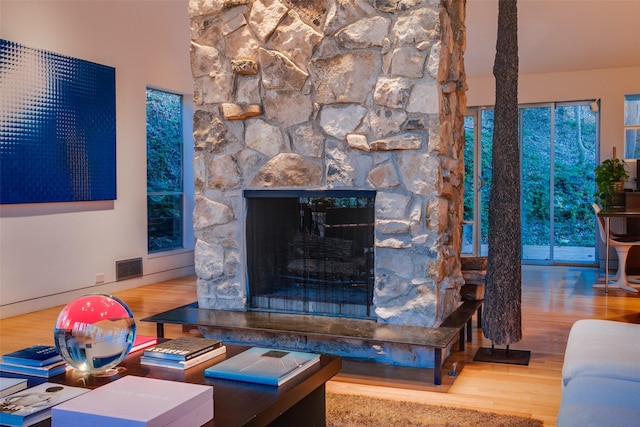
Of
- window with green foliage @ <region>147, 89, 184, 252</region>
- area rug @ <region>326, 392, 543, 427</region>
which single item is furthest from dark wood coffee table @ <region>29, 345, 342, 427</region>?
window with green foliage @ <region>147, 89, 184, 252</region>

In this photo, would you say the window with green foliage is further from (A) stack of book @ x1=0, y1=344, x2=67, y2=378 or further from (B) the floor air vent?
(A) stack of book @ x1=0, y1=344, x2=67, y2=378

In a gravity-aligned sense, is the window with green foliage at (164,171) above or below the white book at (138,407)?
above

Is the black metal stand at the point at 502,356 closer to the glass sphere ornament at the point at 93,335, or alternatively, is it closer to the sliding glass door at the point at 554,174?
the glass sphere ornament at the point at 93,335

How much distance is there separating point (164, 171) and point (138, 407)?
5747mm

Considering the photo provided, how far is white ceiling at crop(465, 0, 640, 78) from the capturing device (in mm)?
6418

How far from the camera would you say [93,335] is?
1868mm

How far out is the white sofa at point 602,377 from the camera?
61.4 inches

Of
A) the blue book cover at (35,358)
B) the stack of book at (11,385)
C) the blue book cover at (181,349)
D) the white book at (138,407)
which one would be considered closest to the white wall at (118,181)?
the blue book cover at (35,358)

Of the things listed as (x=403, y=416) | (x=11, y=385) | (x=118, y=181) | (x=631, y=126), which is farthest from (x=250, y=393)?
(x=631, y=126)

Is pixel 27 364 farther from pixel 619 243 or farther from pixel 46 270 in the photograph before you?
pixel 619 243

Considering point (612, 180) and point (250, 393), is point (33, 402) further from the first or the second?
point (612, 180)

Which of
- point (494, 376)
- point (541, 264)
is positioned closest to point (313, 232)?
point (494, 376)

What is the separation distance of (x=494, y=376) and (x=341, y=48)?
2.02 m

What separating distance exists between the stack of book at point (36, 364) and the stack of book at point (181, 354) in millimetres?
257
